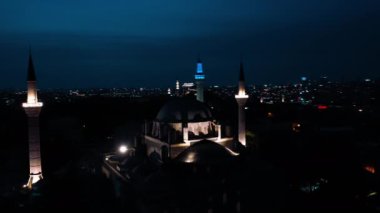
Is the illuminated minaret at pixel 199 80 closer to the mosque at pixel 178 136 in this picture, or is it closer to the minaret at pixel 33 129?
the mosque at pixel 178 136

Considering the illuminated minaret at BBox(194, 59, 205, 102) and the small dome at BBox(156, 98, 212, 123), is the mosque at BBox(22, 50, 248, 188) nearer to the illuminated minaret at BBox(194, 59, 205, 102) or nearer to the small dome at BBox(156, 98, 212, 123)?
the small dome at BBox(156, 98, 212, 123)

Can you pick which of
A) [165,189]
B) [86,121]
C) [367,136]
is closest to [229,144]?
[165,189]

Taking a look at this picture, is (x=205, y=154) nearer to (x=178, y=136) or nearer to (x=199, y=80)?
(x=178, y=136)

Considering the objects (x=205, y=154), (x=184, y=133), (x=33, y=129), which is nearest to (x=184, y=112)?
(x=184, y=133)

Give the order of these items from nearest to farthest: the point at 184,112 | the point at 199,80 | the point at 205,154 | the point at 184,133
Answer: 1. the point at 205,154
2. the point at 184,133
3. the point at 184,112
4. the point at 199,80

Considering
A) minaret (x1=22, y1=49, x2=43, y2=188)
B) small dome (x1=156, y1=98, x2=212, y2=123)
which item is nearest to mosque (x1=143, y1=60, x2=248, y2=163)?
small dome (x1=156, y1=98, x2=212, y2=123)

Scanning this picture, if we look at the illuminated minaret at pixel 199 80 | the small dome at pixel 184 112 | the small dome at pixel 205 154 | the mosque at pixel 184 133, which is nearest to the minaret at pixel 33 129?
the mosque at pixel 184 133
